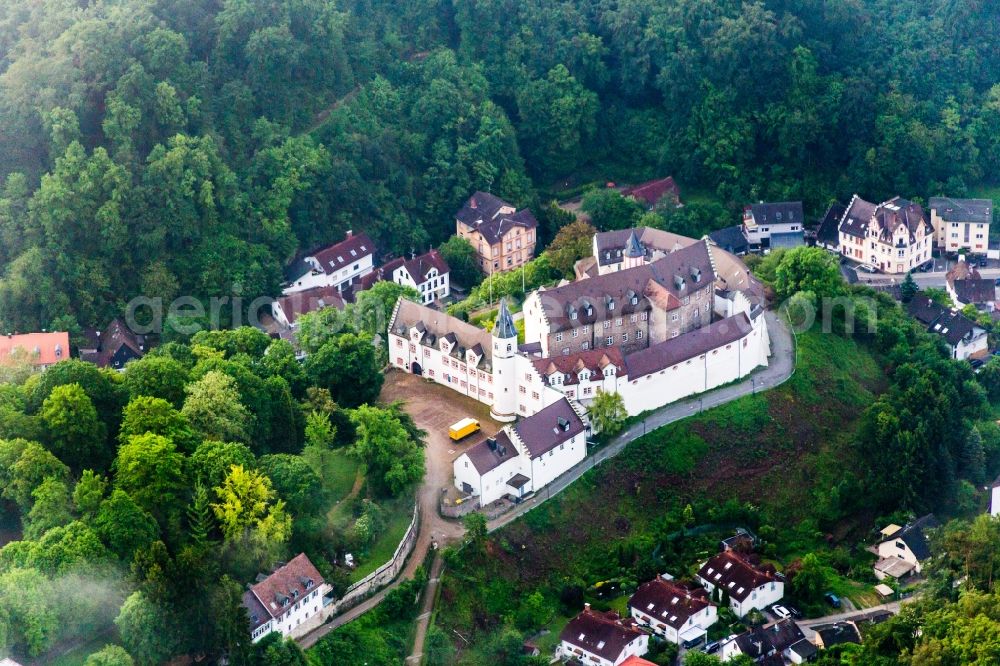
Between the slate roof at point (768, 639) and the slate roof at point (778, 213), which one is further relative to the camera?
the slate roof at point (778, 213)

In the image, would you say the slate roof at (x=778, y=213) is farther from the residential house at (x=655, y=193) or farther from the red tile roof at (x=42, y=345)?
the red tile roof at (x=42, y=345)

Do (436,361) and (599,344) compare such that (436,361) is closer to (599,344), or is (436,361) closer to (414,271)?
(599,344)

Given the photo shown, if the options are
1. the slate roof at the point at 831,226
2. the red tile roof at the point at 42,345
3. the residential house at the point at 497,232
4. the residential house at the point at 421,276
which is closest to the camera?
the red tile roof at the point at 42,345

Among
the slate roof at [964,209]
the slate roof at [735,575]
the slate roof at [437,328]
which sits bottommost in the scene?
the slate roof at [735,575]

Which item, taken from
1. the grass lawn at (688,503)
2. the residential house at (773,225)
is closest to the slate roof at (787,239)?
the residential house at (773,225)

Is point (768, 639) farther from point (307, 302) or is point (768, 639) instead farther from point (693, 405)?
point (307, 302)

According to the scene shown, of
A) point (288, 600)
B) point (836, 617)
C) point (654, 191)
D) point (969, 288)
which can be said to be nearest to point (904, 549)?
point (836, 617)

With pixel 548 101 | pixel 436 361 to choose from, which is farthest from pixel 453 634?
pixel 548 101
